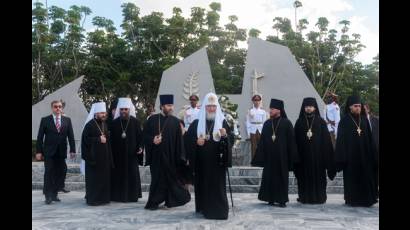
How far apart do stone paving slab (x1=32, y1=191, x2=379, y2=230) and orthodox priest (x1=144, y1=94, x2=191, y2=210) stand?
0.23 metres

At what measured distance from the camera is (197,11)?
26.7m

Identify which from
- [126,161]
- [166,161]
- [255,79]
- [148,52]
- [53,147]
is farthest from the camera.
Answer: [148,52]

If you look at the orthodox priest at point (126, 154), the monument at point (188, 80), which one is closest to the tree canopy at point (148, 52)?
the monument at point (188, 80)

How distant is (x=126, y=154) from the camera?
904 centimetres

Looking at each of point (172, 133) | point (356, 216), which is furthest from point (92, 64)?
point (356, 216)

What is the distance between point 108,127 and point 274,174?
11.1ft

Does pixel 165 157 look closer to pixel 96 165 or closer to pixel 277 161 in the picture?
pixel 96 165

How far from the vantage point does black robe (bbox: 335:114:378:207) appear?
827 centimetres

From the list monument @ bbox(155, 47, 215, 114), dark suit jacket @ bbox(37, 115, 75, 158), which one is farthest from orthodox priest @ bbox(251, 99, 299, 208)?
monument @ bbox(155, 47, 215, 114)

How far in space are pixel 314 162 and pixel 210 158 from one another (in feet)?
8.36

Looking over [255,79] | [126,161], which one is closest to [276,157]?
[126,161]
